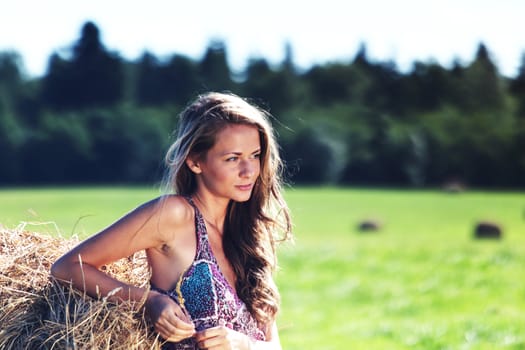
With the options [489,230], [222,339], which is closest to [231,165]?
[222,339]

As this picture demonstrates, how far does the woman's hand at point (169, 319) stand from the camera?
9.78 feet

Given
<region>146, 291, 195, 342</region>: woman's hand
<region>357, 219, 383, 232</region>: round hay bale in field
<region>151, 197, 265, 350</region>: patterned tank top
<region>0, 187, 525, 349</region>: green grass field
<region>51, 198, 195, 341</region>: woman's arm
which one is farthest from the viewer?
<region>357, 219, 383, 232</region>: round hay bale in field

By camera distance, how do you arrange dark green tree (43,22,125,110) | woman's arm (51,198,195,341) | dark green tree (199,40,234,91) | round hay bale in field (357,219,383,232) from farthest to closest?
dark green tree (43,22,125,110) → dark green tree (199,40,234,91) → round hay bale in field (357,219,383,232) → woman's arm (51,198,195,341)

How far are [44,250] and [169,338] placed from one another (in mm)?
936

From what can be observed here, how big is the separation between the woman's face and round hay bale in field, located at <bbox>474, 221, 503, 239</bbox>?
21771mm

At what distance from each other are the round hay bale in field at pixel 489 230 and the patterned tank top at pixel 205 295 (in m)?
21.8

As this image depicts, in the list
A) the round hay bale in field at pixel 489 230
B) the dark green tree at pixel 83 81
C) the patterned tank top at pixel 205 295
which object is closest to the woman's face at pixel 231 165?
the patterned tank top at pixel 205 295

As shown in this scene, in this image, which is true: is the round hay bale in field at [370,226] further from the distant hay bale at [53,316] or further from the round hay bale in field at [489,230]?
the distant hay bale at [53,316]

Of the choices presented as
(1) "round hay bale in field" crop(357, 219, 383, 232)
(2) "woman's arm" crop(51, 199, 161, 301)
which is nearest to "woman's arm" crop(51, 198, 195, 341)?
(2) "woman's arm" crop(51, 199, 161, 301)

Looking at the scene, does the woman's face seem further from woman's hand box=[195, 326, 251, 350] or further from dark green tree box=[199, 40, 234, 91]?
dark green tree box=[199, 40, 234, 91]

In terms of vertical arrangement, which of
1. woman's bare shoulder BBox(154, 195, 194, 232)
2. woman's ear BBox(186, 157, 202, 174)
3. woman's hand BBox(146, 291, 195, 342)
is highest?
woman's ear BBox(186, 157, 202, 174)

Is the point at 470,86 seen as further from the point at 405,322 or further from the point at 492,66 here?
the point at 405,322

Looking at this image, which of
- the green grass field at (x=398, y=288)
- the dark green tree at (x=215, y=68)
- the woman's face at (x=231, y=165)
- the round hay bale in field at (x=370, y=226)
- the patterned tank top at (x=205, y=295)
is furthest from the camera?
the dark green tree at (x=215, y=68)

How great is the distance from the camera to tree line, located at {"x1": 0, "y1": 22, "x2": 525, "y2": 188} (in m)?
59.8
